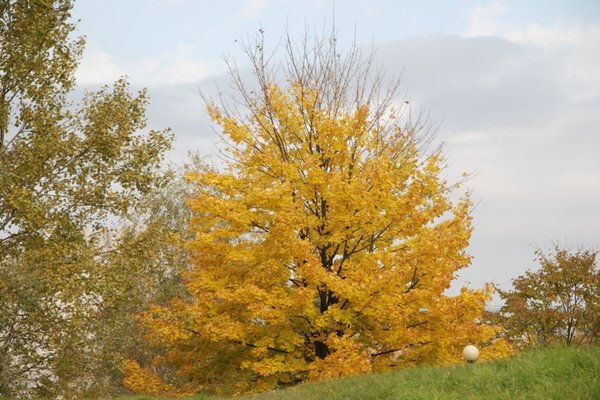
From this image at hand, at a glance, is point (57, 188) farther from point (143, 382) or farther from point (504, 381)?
point (504, 381)

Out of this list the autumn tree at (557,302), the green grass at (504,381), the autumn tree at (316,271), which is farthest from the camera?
the autumn tree at (557,302)

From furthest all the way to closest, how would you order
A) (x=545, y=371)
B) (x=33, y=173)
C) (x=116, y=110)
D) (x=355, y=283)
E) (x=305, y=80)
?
1. (x=305, y=80)
2. (x=116, y=110)
3. (x=33, y=173)
4. (x=355, y=283)
5. (x=545, y=371)

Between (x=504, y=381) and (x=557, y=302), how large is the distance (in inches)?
779

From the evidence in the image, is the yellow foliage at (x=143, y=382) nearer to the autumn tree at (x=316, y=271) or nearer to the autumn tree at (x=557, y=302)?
the autumn tree at (x=316, y=271)

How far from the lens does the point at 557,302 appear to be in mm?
27578

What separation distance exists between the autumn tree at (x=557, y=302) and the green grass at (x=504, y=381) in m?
17.0

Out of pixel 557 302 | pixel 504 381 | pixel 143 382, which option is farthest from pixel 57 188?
pixel 557 302

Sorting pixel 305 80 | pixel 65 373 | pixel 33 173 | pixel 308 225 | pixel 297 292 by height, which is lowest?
pixel 65 373

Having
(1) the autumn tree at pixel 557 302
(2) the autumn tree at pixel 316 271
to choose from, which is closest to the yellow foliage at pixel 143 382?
(2) the autumn tree at pixel 316 271

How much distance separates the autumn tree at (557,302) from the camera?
26.7 m

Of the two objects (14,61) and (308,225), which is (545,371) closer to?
(308,225)

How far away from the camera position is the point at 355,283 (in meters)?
15.0

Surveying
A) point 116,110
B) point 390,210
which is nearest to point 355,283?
point 390,210

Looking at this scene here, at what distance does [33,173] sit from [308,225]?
7.15 meters
